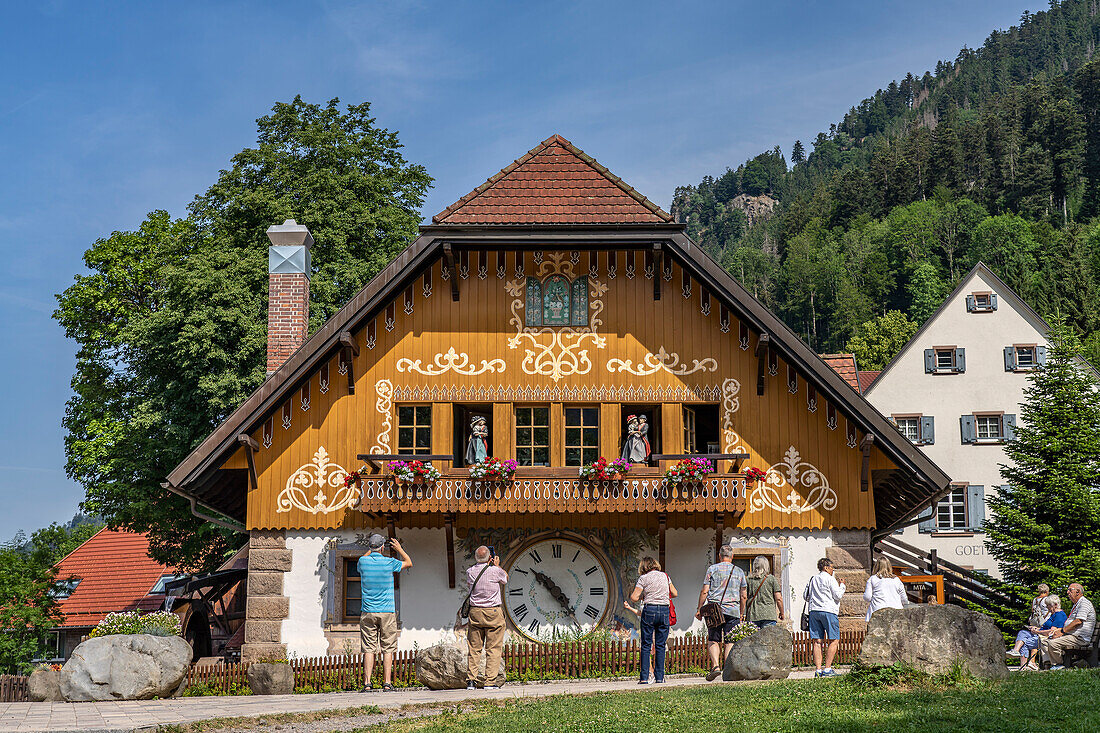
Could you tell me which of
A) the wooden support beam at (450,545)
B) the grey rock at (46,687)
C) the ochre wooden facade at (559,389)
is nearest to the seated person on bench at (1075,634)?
the ochre wooden facade at (559,389)

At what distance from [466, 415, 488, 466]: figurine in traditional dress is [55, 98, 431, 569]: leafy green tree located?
389 inches

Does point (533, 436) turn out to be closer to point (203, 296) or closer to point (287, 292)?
point (287, 292)

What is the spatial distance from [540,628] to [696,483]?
378 centimetres

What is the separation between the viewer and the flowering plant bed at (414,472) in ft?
62.8

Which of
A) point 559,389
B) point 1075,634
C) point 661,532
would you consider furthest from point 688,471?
point 1075,634

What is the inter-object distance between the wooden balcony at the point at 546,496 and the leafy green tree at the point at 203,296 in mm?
10108

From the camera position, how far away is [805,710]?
11.6m

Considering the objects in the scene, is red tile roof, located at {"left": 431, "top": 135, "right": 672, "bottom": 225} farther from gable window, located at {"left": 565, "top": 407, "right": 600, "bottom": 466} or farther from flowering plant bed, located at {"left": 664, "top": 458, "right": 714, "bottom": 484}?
flowering plant bed, located at {"left": 664, "top": 458, "right": 714, "bottom": 484}

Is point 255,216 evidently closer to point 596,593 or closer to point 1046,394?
point 596,593

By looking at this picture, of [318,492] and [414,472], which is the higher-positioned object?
[414,472]

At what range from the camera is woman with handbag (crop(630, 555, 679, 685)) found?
1539 cm

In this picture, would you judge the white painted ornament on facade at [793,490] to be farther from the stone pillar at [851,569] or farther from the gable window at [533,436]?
the gable window at [533,436]

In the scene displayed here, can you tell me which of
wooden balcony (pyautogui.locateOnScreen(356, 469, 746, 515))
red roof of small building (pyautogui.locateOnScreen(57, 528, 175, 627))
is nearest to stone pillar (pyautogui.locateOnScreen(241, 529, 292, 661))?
wooden balcony (pyautogui.locateOnScreen(356, 469, 746, 515))

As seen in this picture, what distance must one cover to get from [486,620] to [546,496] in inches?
161
